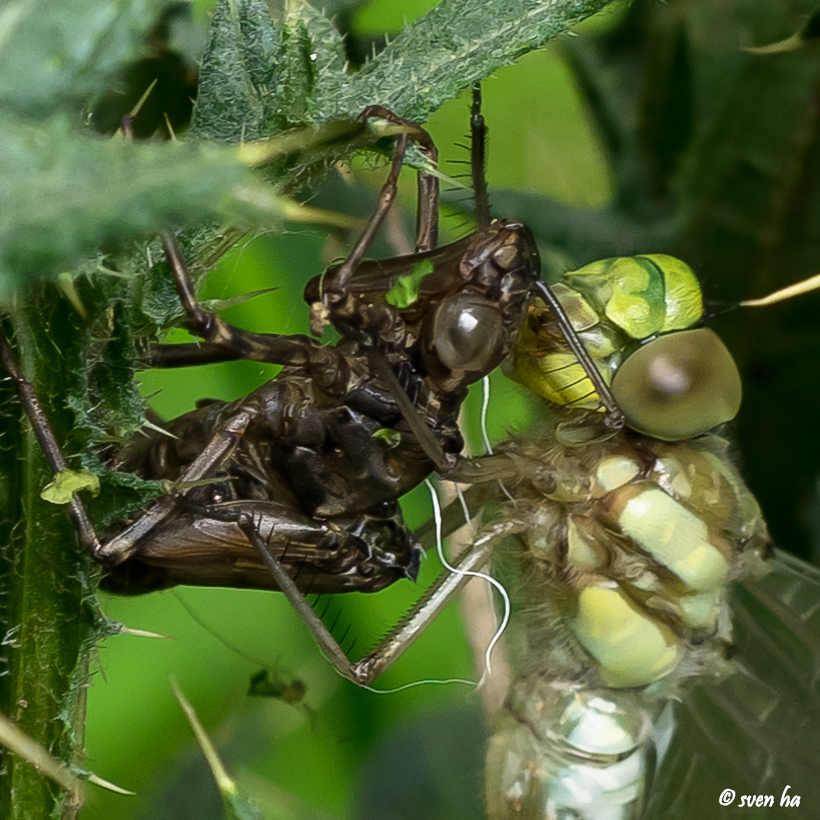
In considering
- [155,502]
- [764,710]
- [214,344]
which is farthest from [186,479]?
[764,710]

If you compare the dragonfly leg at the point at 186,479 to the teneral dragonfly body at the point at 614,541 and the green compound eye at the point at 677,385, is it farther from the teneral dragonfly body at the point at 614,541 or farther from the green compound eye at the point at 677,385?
the green compound eye at the point at 677,385

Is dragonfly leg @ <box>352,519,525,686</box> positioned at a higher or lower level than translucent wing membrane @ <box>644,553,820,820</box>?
higher

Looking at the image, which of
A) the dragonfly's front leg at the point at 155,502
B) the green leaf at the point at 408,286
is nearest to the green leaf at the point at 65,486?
the dragonfly's front leg at the point at 155,502

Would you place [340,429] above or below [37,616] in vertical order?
below

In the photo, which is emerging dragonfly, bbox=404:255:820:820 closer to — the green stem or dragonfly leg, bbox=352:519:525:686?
dragonfly leg, bbox=352:519:525:686

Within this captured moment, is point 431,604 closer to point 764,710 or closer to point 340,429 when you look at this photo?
point 340,429

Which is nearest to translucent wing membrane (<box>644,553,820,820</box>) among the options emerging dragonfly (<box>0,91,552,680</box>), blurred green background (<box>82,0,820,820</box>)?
blurred green background (<box>82,0,820,820</box>)
